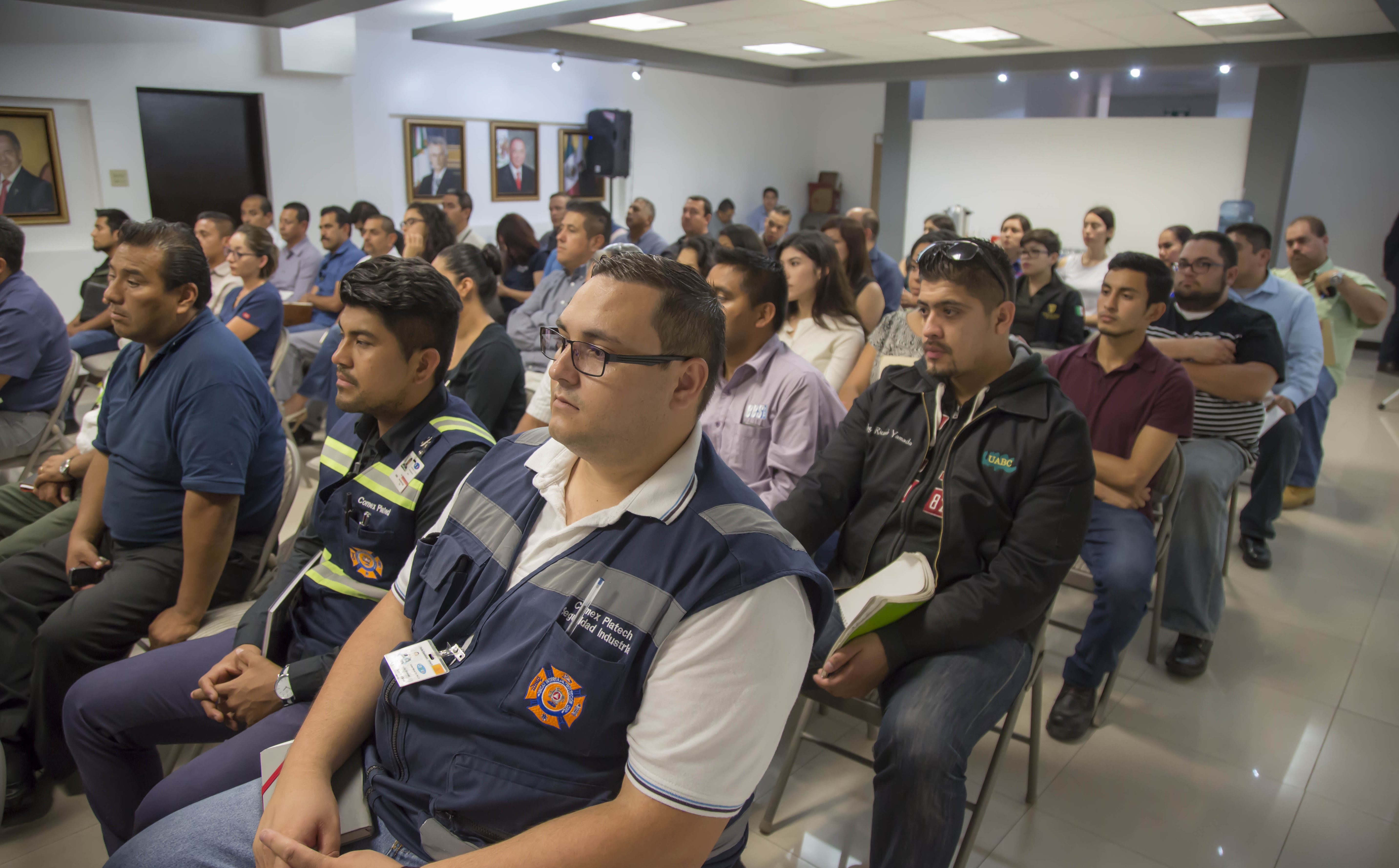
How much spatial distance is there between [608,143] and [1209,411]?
8.74 meters

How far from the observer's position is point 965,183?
33.0ft

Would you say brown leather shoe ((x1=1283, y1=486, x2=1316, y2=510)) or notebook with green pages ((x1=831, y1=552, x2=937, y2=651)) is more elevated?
notebook with green pages ((x1=831, y1=552, x2=937, y2=651))

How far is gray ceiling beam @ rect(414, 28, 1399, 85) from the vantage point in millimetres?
7258

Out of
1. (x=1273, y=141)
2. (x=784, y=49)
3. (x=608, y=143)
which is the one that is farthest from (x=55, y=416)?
(x=1273, y=141)

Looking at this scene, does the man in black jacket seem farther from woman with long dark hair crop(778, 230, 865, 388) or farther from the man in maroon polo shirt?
woman with long dark hair crop(778, 230, 865, 388)

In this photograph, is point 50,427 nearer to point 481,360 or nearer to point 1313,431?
point 481,360

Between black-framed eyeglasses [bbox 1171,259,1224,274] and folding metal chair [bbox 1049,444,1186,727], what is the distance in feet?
3.03

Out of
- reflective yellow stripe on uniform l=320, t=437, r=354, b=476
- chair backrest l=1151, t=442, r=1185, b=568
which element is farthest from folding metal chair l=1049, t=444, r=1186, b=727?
reflective yellow stripe on uniform l=320, t=437, r=354, b=476

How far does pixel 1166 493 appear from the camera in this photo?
2.66 metres

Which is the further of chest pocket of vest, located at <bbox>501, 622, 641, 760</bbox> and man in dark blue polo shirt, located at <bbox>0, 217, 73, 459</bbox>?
man in dark blue polo shirt, located at <bbox>0, 217, 73, 459</bbox>

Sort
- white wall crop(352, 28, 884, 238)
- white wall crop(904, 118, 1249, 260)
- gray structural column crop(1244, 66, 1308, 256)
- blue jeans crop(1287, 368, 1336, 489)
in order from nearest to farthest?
blue jeans crop(1287, 368, 1336, 489) → gray structural column crop(1244, 66, 1308, 256) → white wall crop(904, 118, 1249, 260) → white wall crop(352, 28, 884, 238)

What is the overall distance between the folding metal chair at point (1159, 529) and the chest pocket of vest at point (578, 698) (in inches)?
75.3

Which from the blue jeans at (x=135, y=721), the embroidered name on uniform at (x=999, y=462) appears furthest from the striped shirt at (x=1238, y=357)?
the blue jeans at (x=135, y=721)

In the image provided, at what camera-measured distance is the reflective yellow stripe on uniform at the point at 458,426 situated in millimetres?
1758
